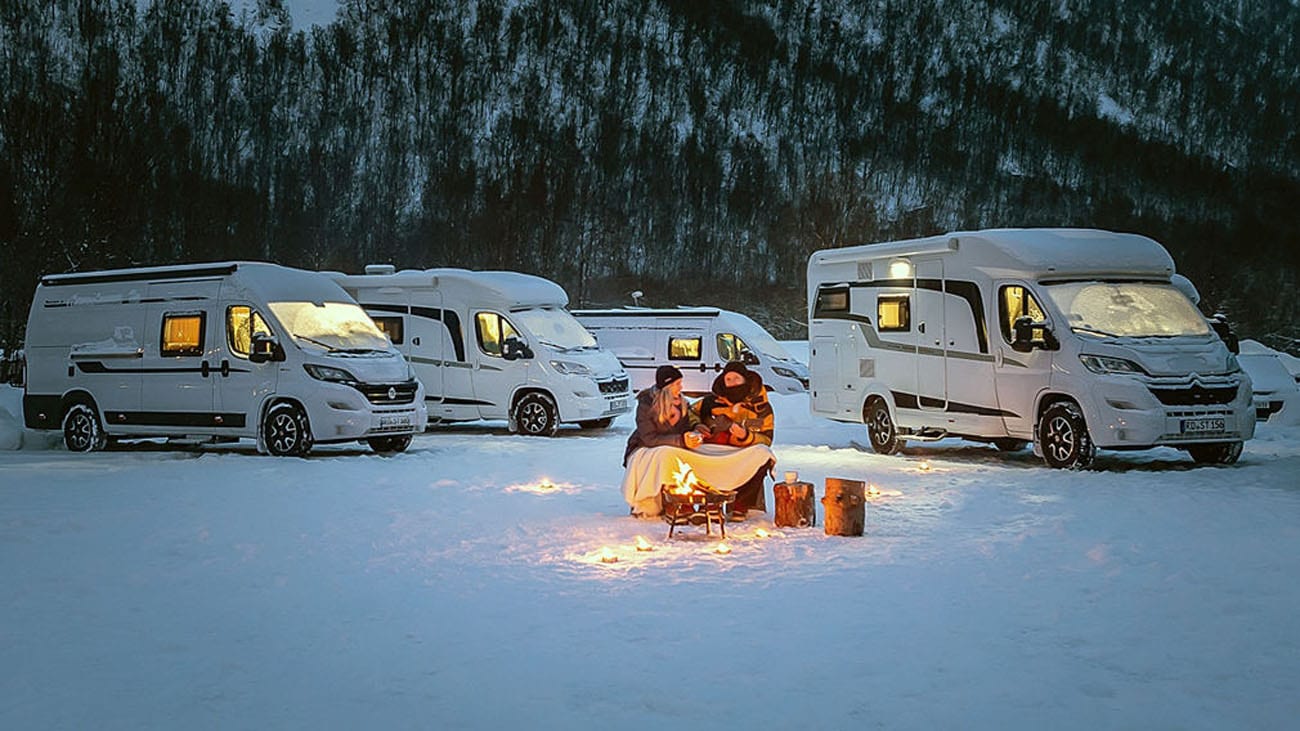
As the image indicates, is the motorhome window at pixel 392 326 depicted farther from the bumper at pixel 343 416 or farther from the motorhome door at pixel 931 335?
the motorhome door at pixel 931 335

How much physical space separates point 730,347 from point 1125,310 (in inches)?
467

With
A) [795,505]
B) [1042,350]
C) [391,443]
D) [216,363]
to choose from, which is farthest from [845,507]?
[216,363]

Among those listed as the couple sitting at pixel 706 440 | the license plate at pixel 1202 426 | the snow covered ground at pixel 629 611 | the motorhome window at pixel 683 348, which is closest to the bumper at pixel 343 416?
the snow covered ground at pixel 629 611

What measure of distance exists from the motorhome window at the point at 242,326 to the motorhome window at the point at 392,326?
13.2ft

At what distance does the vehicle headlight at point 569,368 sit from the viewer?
18234 mm

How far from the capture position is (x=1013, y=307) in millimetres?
13766

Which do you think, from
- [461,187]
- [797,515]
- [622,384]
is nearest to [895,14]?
[461,187]

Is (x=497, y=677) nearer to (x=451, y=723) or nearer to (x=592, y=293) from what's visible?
(x=451, y=723)

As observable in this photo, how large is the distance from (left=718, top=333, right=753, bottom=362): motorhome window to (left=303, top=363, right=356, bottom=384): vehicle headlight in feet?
35.9

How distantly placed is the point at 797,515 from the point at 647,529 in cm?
112

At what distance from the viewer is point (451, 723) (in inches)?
180

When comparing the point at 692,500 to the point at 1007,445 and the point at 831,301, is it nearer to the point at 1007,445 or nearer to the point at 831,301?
the point at 1007,445

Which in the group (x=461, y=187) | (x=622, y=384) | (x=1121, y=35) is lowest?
(x=622, y=384)

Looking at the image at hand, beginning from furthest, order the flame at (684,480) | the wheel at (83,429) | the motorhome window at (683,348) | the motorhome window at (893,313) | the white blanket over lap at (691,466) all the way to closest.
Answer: the motorhome window at (683,348) → the wheel at (83,429) → the motorhome window at (893,313) → the white blanket over lap at (691,466) → the flame at (684,480)
